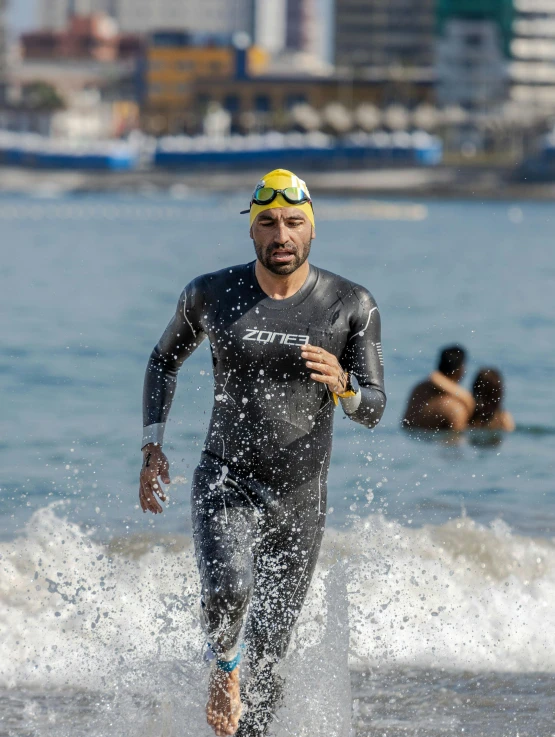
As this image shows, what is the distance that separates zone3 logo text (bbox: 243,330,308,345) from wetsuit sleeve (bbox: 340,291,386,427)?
0.21 meters

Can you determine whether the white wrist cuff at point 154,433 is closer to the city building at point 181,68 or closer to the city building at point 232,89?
the city building at point 232,89

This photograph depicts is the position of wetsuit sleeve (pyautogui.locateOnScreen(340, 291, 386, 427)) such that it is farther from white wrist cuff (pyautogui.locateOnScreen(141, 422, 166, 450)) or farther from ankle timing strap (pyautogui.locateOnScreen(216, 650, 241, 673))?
ankle timing strap (pyautogui.locateOnScreen(216, 650, 241, 673))

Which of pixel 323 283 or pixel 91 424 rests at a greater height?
pixel 323 283

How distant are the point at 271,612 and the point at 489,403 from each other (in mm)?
10149

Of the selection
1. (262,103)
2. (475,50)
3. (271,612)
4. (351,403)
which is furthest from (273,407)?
(262,103)

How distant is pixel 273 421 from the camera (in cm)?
505

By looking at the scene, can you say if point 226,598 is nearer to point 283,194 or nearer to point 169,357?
point 169,357

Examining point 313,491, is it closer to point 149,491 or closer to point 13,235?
point 149,491

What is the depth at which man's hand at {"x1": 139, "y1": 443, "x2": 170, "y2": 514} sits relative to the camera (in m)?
5.06

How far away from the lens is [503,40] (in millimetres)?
154125

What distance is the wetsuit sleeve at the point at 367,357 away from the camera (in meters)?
4.96

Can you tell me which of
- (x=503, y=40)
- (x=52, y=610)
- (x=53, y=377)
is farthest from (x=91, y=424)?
(x=503, y=40)

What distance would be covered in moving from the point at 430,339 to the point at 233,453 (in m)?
19.6

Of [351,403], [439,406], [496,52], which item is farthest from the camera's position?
[496,52]
